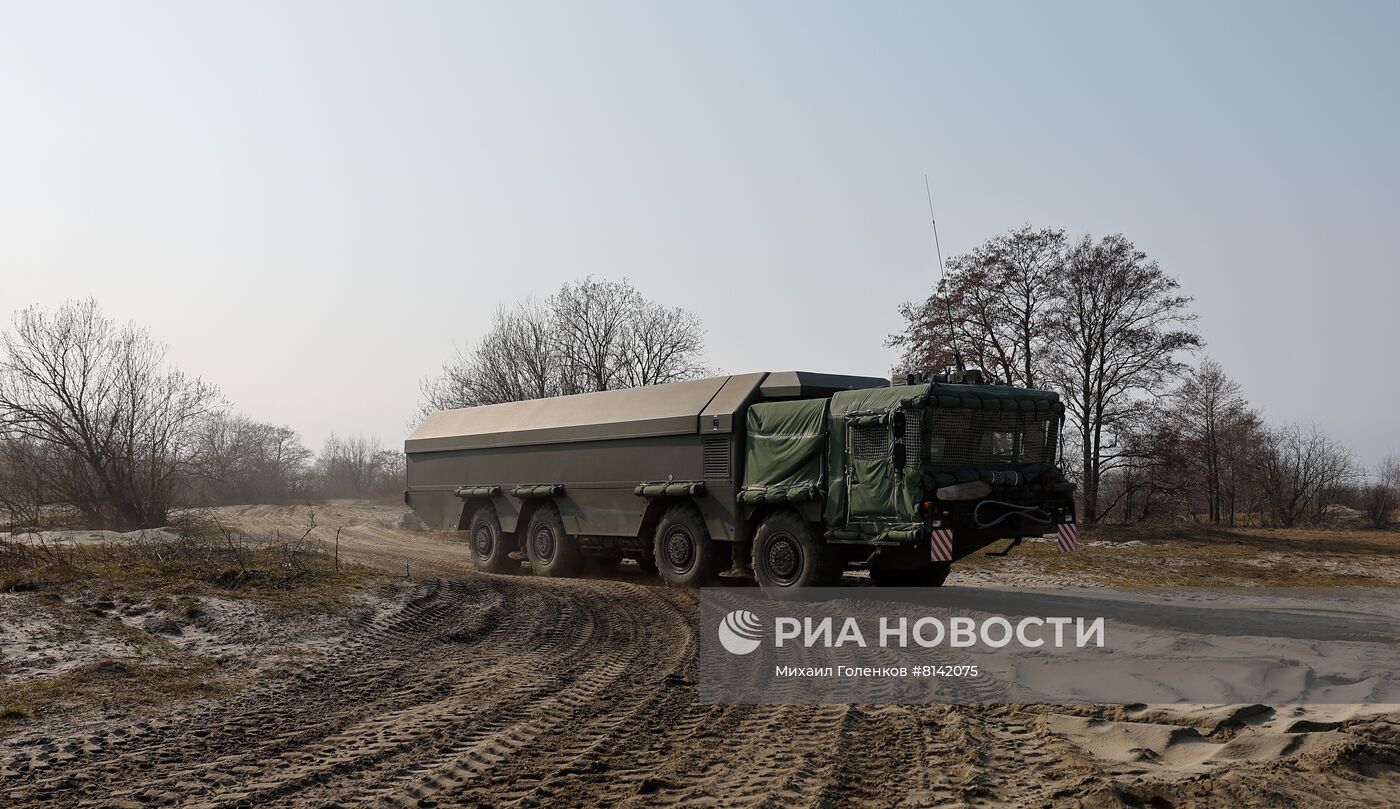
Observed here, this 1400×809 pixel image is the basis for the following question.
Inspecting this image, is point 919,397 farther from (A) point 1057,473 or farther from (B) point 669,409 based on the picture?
(B) point 669,409

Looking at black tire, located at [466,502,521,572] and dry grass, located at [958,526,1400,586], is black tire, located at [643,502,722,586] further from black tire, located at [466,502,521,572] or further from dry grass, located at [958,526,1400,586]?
dry grass, located at [958,526,1400,586]

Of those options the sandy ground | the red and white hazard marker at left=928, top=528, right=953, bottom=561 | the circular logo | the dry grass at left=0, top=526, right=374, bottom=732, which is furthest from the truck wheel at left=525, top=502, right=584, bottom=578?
the sandy ground

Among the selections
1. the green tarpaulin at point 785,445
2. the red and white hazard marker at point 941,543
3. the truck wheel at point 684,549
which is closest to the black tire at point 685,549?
the truck wheel at point 684,549

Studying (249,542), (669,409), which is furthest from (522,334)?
(669,409)

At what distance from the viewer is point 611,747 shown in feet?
19.2

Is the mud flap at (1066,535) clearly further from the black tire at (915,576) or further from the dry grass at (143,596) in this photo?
the dry grass at (143,596)

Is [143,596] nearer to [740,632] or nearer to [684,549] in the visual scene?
[740,632]

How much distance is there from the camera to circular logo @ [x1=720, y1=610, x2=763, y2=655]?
9766 millimetres

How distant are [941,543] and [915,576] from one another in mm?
2493

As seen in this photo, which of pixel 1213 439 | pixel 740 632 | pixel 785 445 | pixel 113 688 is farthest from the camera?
pixel 1213 439

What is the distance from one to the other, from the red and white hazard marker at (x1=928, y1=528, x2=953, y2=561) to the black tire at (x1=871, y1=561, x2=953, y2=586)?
1.78 metres

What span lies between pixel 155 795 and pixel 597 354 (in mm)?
39786

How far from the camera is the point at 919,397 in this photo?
1195 centimetres

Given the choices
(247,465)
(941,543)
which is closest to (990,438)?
(941,543)
